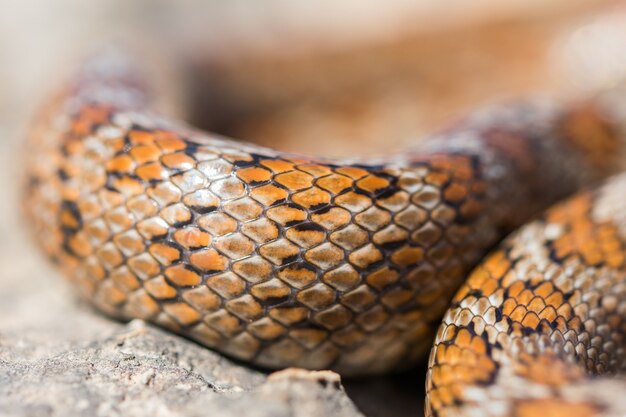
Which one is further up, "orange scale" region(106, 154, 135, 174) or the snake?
"orange scale" region(106, 154, 135, 174)

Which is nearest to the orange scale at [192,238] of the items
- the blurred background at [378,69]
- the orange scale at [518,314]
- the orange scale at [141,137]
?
the orange scale at [141,137]

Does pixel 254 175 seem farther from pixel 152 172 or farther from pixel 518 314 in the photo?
pixel 518 314

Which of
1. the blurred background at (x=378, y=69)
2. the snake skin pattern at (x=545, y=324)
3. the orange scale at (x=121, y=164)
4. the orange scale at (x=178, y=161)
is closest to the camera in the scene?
the snake skin pattern at (x=545, y=324)

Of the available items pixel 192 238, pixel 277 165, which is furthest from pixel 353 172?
pixel 192 238

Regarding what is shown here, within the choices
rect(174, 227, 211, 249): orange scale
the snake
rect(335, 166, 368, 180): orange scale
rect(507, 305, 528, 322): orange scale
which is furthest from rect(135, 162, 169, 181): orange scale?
rect(507, 305, 528, 322): orange scale

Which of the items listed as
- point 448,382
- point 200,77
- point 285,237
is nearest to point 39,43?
point 200,77

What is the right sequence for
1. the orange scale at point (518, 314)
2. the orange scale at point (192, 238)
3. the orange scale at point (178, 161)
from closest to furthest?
the orange scale at point (518, 314)
the orange scale at point (192, 238)
the orange scale at point (178, 161)

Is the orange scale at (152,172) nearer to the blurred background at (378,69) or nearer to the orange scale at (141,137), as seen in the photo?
the orange scale at (141,137)

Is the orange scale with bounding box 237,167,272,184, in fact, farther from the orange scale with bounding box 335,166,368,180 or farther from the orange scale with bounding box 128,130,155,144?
the orange scale with bounding box 128,130,155,144
